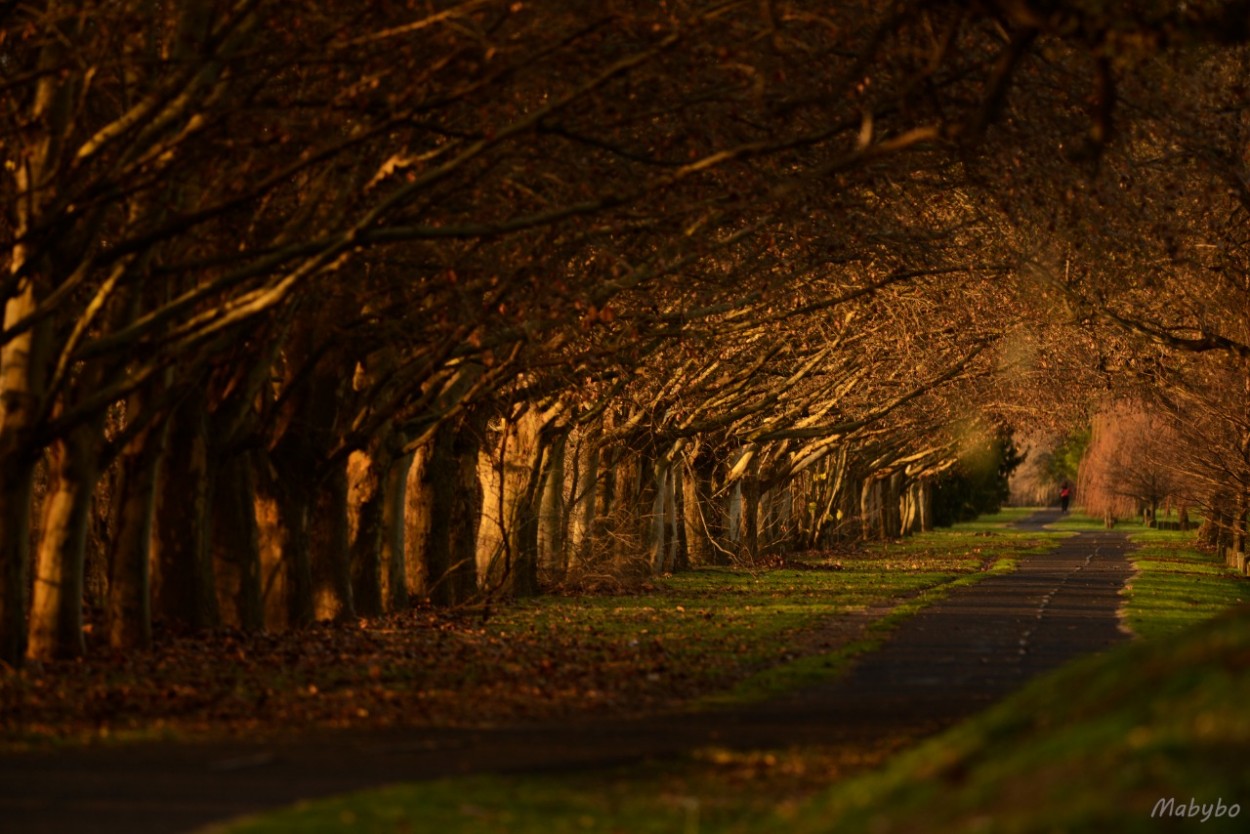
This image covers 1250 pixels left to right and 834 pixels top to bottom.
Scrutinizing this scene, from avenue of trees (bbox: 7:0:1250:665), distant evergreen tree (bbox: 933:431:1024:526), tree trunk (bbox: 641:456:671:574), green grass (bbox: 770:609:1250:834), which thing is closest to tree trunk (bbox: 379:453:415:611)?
avenue of trees (bbox: 7:0:1250:665)

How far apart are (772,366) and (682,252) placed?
16.5 meters

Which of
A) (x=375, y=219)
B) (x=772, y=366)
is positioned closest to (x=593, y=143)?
(x=375, y=219)

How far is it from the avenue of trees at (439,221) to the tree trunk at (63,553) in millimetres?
36

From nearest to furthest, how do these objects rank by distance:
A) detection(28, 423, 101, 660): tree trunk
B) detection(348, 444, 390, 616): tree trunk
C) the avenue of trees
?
the avenue of trees
detection(28, 423, 101, 660): tree trunk
detection(348, 444, 390, 616): tree trunk

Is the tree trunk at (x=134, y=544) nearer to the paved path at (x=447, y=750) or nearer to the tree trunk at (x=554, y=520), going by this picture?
the paved path at (x=447, y=750)

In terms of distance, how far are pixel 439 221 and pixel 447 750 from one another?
27.7 ft

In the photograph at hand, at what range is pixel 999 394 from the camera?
5325cm

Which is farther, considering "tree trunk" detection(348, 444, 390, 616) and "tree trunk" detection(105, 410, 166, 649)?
"tree trunk" detection(348, 444, 390, 616)

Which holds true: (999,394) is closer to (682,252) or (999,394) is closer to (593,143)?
(682,252)

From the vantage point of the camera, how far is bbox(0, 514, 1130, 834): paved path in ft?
35.6

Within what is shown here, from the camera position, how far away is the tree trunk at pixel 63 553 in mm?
19016

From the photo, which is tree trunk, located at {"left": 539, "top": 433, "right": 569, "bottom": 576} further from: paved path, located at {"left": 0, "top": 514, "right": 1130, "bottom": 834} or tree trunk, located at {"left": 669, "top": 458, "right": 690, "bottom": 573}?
paved path, located at {"left": 0, "top": 514, "right": 1130, "bottom": 834}

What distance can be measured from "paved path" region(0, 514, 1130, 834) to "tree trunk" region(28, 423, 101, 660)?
5.91m

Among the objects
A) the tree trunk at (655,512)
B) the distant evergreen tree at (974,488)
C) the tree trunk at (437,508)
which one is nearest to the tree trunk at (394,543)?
the tree trunk at (437,508)
